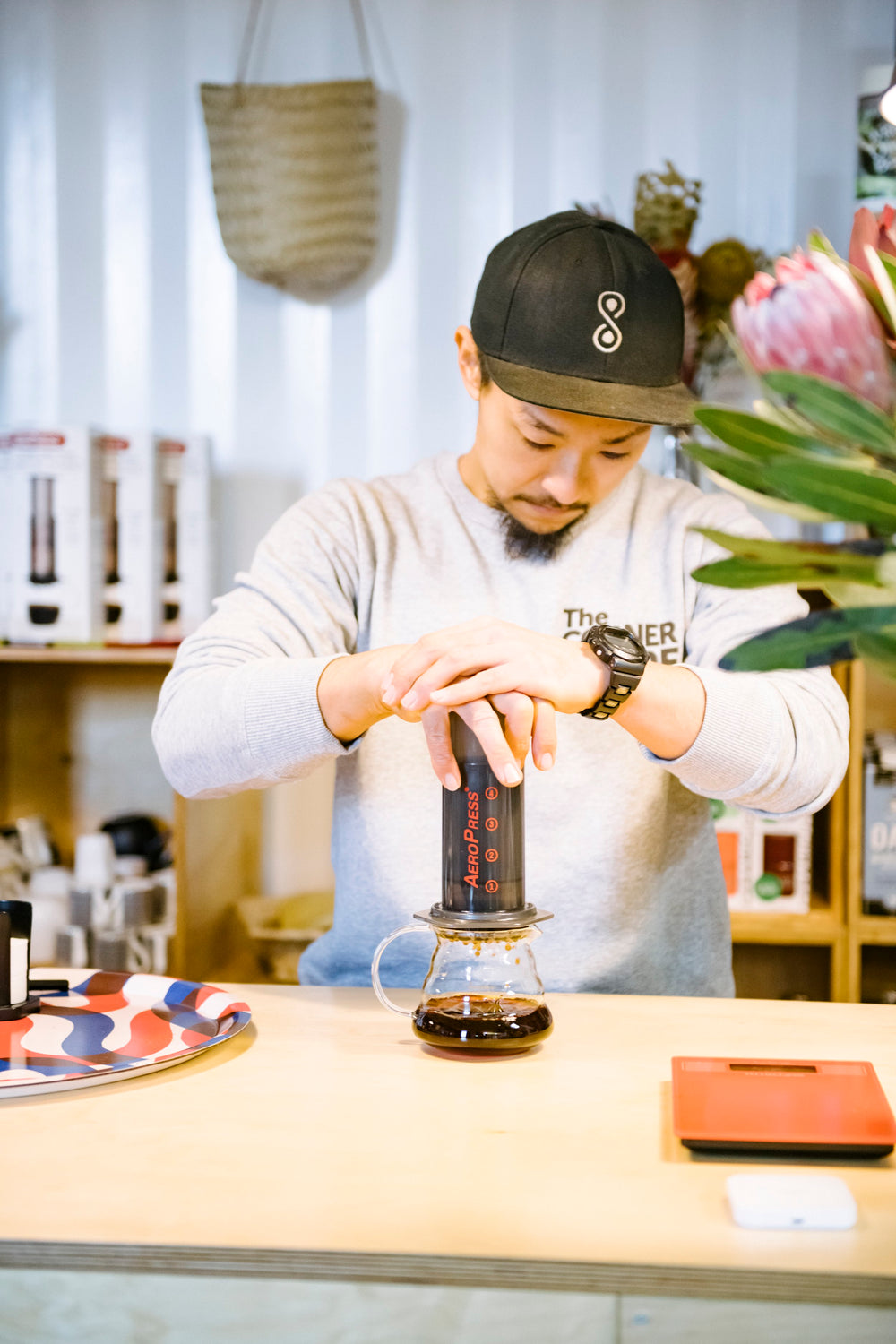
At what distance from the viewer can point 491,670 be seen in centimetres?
107

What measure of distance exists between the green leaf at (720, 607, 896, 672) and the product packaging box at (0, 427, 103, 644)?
1.86m

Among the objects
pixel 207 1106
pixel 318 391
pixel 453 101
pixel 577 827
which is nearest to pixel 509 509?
pixel 577 827

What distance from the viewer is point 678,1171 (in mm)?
789

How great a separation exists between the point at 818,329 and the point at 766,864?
1819 millimetres

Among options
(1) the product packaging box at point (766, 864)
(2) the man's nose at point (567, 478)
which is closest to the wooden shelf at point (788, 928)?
(1) the product packaging box at point (766, 864)

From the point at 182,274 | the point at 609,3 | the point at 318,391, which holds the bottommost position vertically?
the point at 318,391

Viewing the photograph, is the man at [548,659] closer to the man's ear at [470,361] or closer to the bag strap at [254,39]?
the man's ear at [470,361]

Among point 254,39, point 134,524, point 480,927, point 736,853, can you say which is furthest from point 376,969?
point 254,39

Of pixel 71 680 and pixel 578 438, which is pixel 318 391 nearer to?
pixel 71 680

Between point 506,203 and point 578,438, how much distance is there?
4.29 ft

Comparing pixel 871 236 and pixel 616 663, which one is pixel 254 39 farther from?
pixel 871 236

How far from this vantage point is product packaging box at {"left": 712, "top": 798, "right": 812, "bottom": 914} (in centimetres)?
223

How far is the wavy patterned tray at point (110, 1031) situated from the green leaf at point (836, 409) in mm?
689

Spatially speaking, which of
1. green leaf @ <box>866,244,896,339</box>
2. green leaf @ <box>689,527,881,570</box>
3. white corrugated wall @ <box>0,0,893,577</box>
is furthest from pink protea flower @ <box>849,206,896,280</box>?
white corrugated wall @ <box>0,0,893,577</box>
